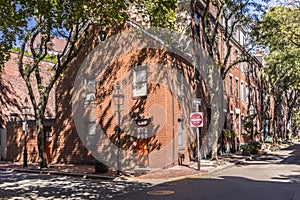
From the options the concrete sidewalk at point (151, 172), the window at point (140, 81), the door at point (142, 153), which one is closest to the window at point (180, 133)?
the concrete sidewalk at point (151, 172)

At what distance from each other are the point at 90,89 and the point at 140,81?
12.5ft

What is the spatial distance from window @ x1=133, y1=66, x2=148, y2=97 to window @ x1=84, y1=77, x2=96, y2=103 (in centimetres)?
312

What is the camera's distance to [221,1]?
20.0m

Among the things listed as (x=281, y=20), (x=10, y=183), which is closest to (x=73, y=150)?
(x=10, y=183)

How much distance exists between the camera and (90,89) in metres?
21.9

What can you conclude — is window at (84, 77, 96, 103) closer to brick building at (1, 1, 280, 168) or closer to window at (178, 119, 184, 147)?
brick building at (1, 1, 280, 168)

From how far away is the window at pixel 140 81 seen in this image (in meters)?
19.5

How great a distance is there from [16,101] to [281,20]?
22.0 m

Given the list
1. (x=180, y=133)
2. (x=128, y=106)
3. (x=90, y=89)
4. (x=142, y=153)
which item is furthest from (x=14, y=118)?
(x=180, y=133)

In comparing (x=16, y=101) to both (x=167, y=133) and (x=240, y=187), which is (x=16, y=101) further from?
(x=240, y=187)

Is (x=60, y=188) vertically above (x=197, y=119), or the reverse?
(x=197, y=119)

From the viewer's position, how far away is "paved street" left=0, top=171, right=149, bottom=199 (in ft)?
37.1

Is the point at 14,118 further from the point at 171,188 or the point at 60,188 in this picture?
the point at 171,188

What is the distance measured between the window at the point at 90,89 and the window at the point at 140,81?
3116mm
